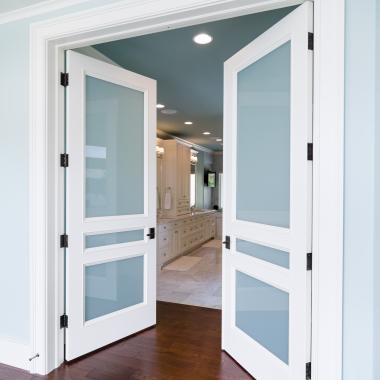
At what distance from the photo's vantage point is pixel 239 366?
2.20 m

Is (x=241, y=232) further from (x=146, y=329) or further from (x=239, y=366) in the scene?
(x=146, y=329)

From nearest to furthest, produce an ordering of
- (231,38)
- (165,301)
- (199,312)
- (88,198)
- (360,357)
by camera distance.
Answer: (360,357) < (88,198) < (231,38) < (199,312) < (165,301)

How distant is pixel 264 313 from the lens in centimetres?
199

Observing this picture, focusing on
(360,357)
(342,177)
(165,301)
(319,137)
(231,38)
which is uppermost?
(231,38)

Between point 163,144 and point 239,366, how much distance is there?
4.60 meters

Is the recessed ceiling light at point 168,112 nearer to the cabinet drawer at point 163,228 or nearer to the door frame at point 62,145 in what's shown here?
the cabinet drawer at point 163,228

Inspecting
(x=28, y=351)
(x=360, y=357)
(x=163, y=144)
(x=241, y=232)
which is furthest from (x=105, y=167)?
(x=163, y=144)

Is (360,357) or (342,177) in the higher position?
(342,177)

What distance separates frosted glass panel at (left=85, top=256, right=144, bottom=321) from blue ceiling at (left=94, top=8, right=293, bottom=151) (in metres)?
1.98

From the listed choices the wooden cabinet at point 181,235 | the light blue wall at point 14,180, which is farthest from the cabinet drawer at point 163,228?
the light blue wall at point 14,180

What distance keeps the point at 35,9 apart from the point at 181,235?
15.0ft

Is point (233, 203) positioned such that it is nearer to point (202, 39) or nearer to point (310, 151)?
point (310, 151)

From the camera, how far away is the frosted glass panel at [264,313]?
1.82 m

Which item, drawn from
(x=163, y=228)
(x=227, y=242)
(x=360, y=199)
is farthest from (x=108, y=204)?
(x=163, y=228)
